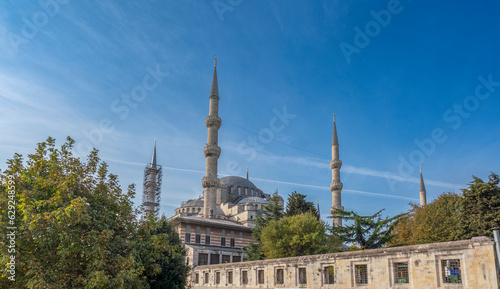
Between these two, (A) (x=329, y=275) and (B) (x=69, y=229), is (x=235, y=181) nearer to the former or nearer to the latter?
(A) (x=329, y=275)

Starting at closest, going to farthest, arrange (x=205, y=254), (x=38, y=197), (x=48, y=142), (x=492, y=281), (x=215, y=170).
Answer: (x=38, y=197), (x=48, y=142), (x=492, y=281), (x=205, y=254), (x=215, y=170)

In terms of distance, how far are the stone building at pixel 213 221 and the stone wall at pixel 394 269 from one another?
13.9 m

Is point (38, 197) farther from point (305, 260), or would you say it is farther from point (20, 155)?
point (305, 260)

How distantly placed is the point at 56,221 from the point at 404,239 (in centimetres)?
3100

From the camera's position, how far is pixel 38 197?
11.2m

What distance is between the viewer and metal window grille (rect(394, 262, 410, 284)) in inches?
640

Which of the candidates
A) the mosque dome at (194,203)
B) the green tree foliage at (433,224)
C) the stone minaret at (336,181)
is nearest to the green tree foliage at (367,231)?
the green tree foliage at (433,224)

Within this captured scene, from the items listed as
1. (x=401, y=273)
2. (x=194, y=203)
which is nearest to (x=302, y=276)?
(x=401, y=273)

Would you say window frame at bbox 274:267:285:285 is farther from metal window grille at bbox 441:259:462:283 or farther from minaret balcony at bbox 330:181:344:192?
minaret balcony at bbox 330:181:344:192

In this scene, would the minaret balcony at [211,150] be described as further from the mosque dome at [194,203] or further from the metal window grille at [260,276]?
the metal window grille at [260,276]

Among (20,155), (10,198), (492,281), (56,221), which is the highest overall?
(20,155)

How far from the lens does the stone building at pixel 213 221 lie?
126 feet

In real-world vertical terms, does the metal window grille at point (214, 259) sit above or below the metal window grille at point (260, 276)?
above

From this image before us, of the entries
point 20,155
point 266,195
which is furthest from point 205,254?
point 266,195
